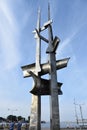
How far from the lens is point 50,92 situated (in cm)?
1598

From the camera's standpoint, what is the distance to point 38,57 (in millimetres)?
17422

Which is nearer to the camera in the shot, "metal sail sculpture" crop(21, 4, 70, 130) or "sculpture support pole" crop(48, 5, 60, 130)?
"sculpture support pole" crop(48, 5, 60, 130)

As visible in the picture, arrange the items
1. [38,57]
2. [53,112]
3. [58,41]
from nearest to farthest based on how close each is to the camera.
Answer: [53,112] → [58,41] → [38,57]

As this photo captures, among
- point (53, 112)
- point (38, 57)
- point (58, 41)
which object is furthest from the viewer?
point (38, 57)

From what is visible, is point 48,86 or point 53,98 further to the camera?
point 48,86

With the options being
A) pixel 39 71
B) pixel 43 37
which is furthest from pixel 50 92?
pixel 43 37

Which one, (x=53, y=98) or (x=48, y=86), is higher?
(x=48, y=86)

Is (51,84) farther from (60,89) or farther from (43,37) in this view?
(43,37)

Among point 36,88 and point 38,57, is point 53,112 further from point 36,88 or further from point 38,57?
point 38,57

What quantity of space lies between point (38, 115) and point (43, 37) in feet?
17.7

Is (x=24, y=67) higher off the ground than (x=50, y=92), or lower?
higher

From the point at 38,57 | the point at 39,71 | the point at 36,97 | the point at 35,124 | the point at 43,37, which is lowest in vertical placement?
the point at 35,124

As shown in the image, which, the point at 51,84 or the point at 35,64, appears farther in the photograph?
the point at 35,64

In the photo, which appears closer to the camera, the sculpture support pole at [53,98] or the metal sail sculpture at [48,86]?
the sculpture support pole at [53,98]
